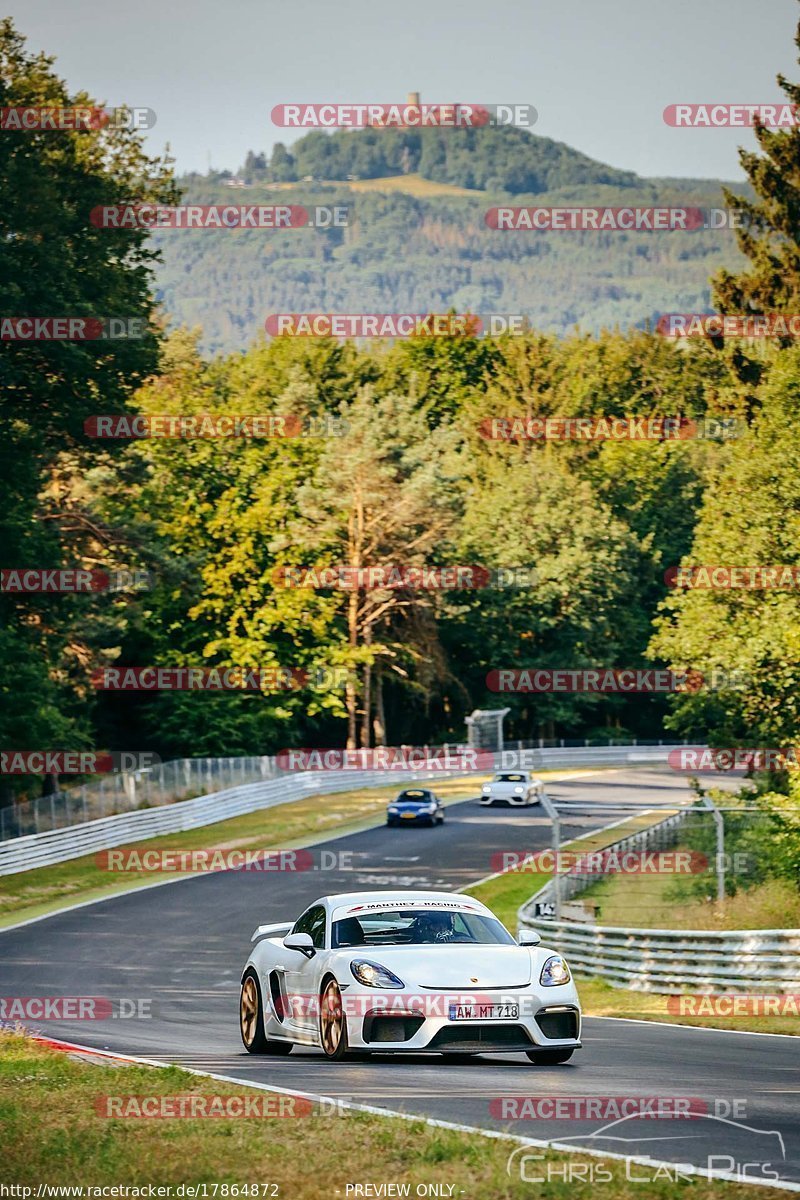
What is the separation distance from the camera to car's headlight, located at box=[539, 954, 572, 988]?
12453 millimetres

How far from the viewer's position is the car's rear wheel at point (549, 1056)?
12.5 meters

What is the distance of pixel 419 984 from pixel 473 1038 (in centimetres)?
54

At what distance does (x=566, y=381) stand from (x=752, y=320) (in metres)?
57.4

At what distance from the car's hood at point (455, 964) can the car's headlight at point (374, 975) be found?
46mm

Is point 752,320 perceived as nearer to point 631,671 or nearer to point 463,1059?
point 463,1059

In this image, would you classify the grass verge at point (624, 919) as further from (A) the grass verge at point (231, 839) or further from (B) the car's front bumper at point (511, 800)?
(B) the car's front bumper at point (511, 800)

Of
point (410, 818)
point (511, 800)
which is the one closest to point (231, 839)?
point (410, 818)

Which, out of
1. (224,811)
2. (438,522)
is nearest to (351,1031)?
(224,811)

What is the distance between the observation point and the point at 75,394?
41312mm

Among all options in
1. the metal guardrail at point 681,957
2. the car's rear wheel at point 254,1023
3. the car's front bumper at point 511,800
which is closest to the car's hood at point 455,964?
the car's rear wheel at point 254,1023

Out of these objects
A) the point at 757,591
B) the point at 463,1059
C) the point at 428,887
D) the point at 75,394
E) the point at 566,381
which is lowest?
the point at 428,887

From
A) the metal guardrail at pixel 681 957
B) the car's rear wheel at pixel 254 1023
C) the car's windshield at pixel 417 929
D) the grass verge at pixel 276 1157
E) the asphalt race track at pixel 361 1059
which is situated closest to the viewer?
the grass verge at pixel 276 1157

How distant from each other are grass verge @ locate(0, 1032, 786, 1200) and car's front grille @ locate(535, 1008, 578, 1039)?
277cm

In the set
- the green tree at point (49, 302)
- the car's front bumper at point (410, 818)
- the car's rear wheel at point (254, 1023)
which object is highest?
the green tree at point (49, 302)
